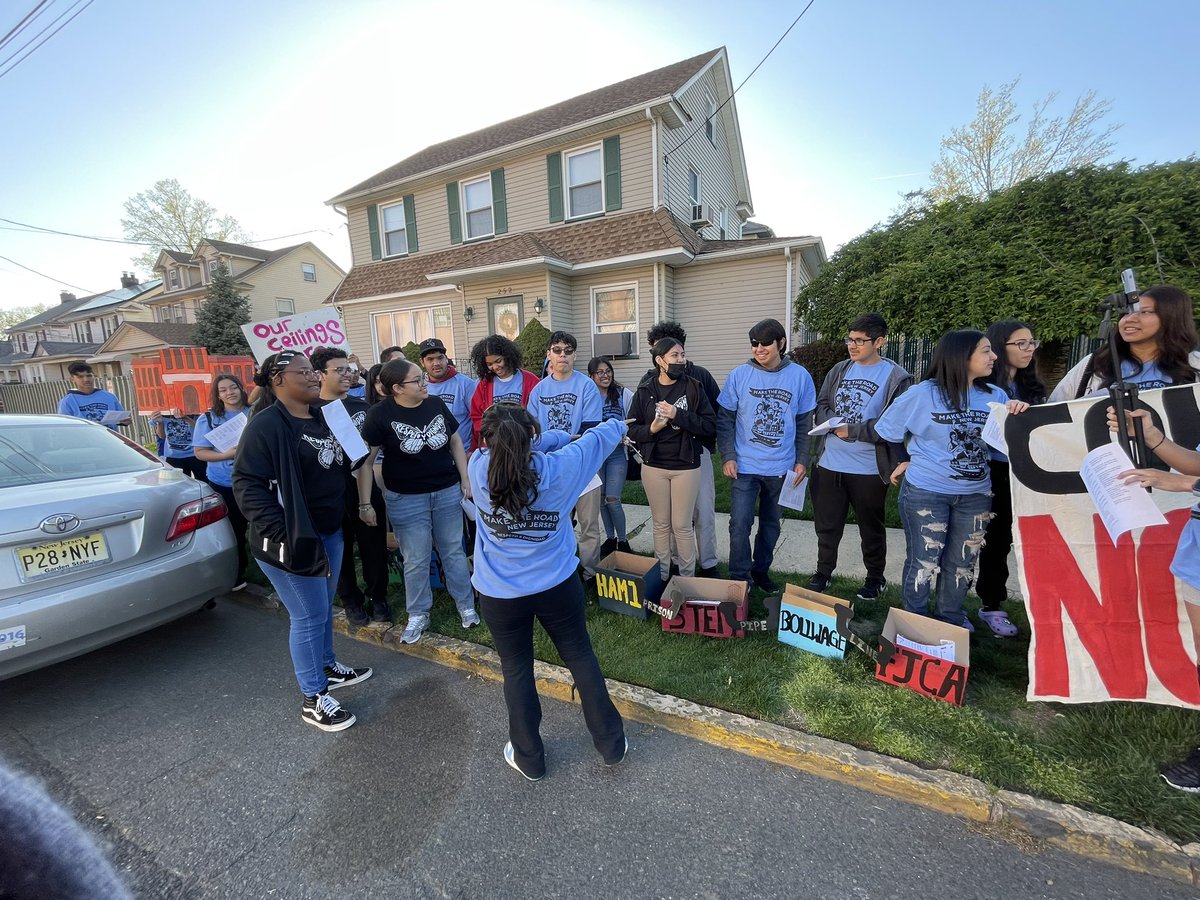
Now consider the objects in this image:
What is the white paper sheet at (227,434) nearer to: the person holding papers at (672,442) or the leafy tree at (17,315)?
the person holding papers at (672,442)

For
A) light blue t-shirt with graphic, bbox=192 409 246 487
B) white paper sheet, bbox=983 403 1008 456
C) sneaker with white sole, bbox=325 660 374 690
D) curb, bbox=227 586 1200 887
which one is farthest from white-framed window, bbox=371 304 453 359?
white paper sheet, bbox=983 403 1008 456

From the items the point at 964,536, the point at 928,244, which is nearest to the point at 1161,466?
the point at 964,536

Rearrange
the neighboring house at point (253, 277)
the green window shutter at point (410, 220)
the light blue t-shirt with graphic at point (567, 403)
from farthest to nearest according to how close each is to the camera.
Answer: the neighboring house at point (253, 277), the green window shutter at point (410, 220), the light blue t-shirt with graphic at point (567, 403)

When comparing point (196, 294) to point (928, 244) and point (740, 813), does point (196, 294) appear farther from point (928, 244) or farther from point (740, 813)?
point (740, 813)

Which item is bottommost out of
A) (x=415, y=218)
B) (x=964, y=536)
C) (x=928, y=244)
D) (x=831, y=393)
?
(x=964, y=536)

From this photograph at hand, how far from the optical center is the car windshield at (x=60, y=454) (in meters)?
3.24

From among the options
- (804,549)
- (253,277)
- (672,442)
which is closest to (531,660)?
(672,442)

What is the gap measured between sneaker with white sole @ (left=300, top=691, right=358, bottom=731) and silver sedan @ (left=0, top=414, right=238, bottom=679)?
4.12 ft

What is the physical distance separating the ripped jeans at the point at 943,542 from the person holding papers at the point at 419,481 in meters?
2.83

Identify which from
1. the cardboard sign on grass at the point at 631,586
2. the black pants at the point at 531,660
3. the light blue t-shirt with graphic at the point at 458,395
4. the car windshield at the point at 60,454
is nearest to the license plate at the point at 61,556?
the car windshield at the point at 60,454

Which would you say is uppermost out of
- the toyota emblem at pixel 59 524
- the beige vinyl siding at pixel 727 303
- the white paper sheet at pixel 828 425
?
the beige vinyl siding at pixel 727 303

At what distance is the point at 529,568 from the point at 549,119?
46.5 feet

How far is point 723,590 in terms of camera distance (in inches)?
133

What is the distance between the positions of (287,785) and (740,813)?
6.64 ft
